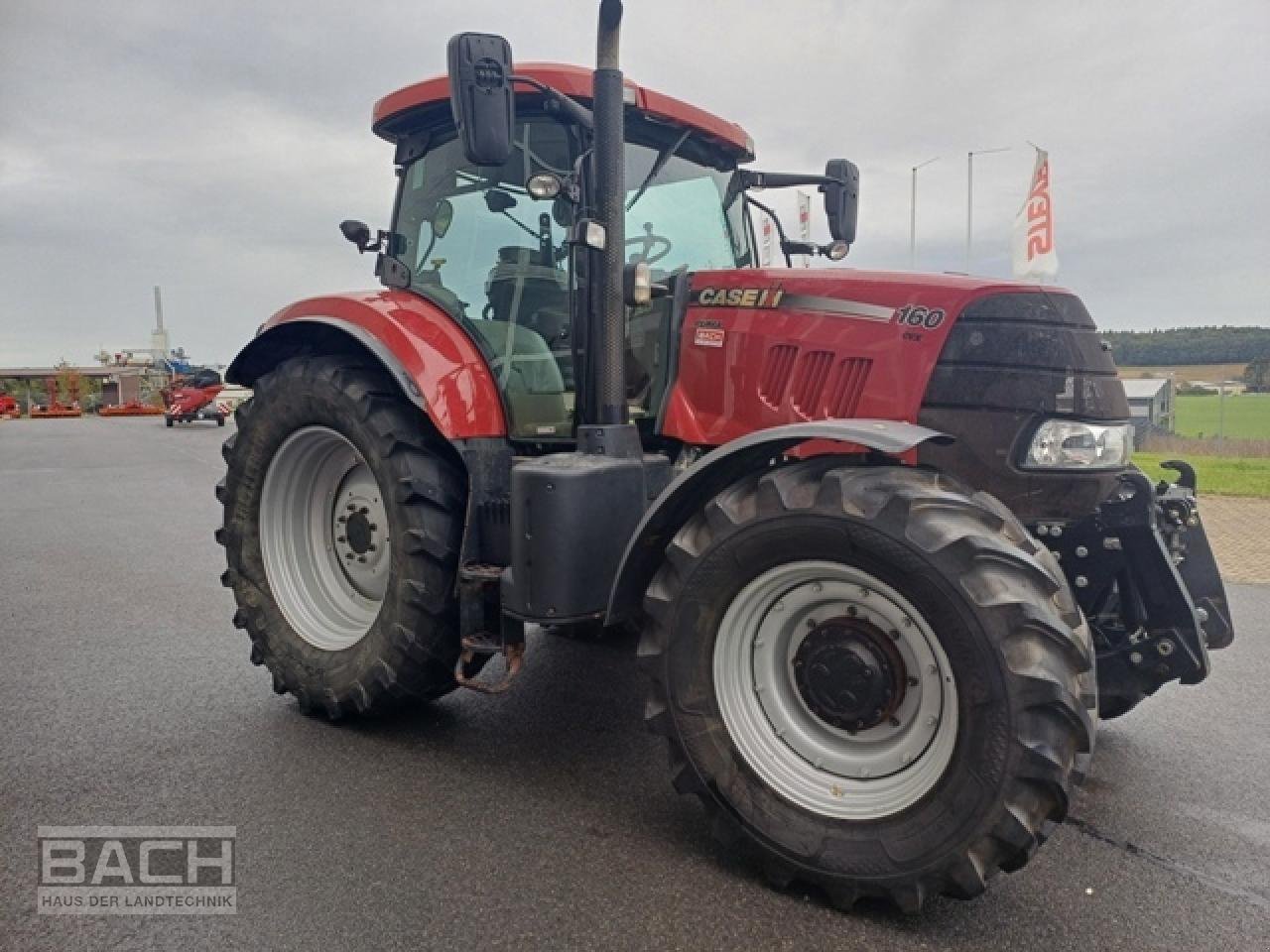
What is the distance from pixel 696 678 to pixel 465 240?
2113 mm

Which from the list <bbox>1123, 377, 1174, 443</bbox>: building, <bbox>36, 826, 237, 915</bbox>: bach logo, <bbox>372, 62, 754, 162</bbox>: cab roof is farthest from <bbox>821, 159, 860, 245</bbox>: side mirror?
<bbox>1123, 377, 1174, 443</bbox>: building

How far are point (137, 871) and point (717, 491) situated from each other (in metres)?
1.98

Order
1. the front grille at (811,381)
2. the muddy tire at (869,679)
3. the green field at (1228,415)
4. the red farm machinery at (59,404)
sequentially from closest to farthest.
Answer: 1. the muddy tire at (869,679)
2. the front grille at (811,381)
3. the green field at (1228,415)
4. the red farm machinery at (59,404)

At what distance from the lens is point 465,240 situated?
3.74 metres

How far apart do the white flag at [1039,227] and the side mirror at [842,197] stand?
862 cm

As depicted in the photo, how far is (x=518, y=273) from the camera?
11.9 ft

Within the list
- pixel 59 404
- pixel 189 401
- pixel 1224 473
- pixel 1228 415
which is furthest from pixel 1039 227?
pixel 59 404

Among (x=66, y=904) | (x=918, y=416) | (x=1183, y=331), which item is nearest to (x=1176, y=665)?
(x=918, y=416)

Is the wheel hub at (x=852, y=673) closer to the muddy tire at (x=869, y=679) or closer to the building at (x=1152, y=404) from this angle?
the muddy tire at (x=869, y=679)

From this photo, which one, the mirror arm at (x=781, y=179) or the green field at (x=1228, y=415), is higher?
the mirror arm at (x=781, y=179)

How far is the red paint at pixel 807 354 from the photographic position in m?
2.84

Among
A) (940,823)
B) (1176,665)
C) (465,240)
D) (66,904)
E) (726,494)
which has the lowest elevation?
(66,904)

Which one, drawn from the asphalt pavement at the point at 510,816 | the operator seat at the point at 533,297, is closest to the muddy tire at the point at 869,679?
the asphalt pavement at the point at 510,816

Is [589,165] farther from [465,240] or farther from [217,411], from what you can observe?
[217,411]
